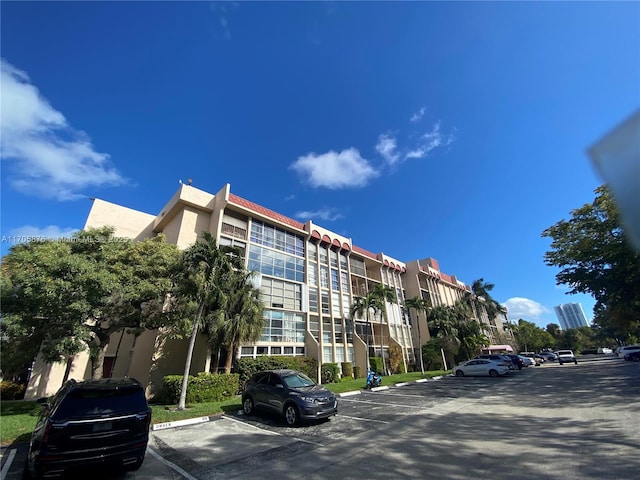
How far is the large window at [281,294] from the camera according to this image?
80.1 feet

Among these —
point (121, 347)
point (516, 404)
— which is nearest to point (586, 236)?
point (516, 404)

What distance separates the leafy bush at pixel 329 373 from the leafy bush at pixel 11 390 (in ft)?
63.9

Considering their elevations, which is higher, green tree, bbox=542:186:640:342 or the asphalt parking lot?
green tree, bbox=542:186:640:342

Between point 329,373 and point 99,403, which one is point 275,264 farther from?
point 99,403

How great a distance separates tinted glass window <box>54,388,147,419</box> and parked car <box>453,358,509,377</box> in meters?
26.3

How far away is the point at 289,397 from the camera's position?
10.0 meters

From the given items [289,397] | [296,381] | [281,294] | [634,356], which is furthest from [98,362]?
[634,356]

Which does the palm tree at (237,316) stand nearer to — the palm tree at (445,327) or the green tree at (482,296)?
the palm tree at (445,327)

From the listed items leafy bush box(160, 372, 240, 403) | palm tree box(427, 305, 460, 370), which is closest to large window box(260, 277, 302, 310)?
leafy bush box(160, 372, 240, 403)

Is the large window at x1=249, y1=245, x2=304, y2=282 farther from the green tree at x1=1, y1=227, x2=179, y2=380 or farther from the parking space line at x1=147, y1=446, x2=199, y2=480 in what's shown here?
the parking space line at x1=147, y1=446, x2=199, y2=480

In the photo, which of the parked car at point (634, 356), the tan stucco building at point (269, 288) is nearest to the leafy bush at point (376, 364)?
the tan stucco building at point (269, 288)

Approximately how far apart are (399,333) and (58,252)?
33.9 meters

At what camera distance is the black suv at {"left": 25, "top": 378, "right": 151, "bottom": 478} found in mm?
5250

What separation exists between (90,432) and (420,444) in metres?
7.21
